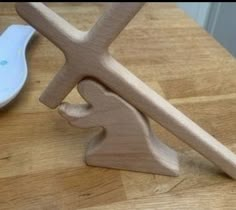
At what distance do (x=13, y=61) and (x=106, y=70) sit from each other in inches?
9.0

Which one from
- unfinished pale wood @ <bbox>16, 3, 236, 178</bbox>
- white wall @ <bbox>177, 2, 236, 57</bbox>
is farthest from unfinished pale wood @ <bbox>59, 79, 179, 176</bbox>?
white wall @ <bbox>177, 2, 236, 57</bbox>

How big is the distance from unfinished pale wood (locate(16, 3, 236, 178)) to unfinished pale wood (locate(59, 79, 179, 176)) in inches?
0.4

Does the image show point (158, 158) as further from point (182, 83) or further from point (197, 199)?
point (182, 83)

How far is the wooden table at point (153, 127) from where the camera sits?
381 mm

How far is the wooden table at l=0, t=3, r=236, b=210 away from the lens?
1.25ft

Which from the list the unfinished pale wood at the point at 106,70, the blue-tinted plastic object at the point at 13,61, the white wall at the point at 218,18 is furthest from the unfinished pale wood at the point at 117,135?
the white wall at the point at 218,18

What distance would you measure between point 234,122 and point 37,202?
0.92 ft

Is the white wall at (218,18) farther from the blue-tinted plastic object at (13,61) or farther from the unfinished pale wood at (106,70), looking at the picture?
the unfinished pale wood at (106,70)

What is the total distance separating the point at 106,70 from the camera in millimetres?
353

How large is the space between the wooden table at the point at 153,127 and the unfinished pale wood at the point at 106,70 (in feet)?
0.16

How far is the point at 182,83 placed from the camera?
1.81 ft

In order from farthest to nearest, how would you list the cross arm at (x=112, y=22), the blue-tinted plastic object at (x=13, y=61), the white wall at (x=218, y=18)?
the white wall at (x=218, y=18), the blue-tinted plastic object at (x=13, y=61), the cross arm at (x=112, y=22)

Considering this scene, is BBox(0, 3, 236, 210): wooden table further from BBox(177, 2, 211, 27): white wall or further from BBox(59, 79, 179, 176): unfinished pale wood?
BBox(177, 2, 211, 27): white wall

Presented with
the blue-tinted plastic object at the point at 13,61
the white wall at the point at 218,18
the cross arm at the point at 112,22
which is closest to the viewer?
the cross arm at the point at 112,22
